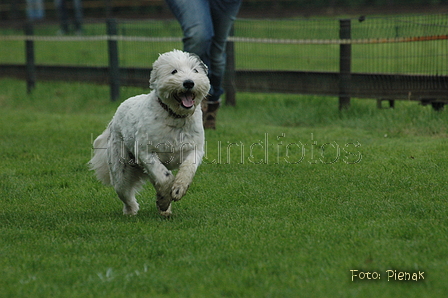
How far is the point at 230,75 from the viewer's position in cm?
1120

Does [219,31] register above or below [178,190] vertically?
above

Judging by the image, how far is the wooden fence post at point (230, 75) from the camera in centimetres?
1109

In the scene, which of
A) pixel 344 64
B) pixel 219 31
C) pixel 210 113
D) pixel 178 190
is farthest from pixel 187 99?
pixel 344 64


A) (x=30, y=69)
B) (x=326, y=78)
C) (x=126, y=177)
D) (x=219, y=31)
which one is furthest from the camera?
(x=30, y=69)

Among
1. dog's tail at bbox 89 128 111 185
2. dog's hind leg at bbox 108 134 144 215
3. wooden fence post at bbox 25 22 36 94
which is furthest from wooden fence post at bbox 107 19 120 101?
dog's hind leg at bbox 108 134 144 215

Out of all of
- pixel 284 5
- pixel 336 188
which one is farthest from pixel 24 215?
pixel 284 5

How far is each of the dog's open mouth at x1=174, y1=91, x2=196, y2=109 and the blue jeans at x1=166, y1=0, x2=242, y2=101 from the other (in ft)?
8.17

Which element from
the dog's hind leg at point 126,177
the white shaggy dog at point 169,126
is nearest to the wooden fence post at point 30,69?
the dog's hind leg at point 126,177

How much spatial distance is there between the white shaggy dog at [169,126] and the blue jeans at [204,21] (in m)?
2.29

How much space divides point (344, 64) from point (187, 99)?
5311 millimetres

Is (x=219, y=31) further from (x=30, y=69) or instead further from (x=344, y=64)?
(x=30, y=69)

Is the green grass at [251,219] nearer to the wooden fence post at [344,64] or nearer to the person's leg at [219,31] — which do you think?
the person's leg at [219,31]

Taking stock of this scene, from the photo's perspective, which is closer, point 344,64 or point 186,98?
point 186,98

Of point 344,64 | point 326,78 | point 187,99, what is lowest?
point 326,78
